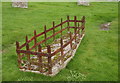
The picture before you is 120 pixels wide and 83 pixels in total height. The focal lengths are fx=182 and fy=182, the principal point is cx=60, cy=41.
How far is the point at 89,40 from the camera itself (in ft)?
53.6

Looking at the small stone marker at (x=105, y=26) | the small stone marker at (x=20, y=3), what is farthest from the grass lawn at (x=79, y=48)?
the small stone marker at (x=20, y=3)

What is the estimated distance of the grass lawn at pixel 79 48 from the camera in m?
10.3

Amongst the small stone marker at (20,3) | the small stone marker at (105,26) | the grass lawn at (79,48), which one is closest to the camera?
the grass lawn at (79,48)

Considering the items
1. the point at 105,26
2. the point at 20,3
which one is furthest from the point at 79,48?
the point at 20,3

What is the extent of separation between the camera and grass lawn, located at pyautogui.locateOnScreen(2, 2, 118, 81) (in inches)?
407

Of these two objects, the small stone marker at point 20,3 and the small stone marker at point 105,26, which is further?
the small stone marker at point 20,3

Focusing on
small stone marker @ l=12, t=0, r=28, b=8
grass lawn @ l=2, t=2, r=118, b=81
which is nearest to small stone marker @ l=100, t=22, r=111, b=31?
grass lawn @ l=2, t=2, r=118, b=81

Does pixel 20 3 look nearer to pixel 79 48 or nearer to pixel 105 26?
pixel 105 26

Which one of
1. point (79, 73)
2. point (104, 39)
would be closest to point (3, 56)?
point (79, 73)

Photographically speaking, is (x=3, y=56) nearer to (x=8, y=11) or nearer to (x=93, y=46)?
(x=93, y=46)

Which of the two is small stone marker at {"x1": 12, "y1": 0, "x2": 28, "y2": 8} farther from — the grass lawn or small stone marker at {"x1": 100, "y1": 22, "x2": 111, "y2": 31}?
small stone marker at {"x1": 100, "y1": 22, "x2": 111, "y2": 31}

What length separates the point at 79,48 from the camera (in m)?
14.3

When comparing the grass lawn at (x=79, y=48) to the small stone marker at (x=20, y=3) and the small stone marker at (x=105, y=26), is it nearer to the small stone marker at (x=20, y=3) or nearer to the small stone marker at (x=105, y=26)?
the small stone marker at (x=105, y=26)

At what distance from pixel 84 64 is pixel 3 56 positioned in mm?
5672
